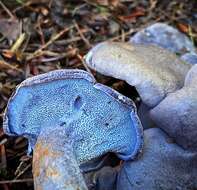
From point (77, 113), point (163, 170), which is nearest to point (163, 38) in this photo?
point (163, 170)

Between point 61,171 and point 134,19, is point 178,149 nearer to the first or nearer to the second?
point 61,171

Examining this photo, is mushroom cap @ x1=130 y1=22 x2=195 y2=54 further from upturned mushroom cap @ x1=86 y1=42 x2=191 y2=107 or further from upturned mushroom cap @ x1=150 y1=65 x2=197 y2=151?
upturned mushroom cap @ x1=150 y1=65 x2=197 y2=151

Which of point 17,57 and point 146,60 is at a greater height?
point 146,60

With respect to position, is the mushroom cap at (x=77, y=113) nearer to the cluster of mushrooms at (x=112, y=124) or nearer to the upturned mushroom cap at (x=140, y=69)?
the cluster of mushrooms at (x=112, y=124)

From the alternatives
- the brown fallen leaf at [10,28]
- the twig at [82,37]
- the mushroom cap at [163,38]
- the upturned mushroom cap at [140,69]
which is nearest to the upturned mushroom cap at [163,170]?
the upturned mushroom cap at [140,69]

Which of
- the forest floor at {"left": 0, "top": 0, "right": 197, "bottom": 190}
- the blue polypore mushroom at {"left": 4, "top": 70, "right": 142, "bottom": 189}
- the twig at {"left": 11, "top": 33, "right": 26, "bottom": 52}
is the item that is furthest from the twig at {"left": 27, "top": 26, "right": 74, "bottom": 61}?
the blue polypore mushroom at {"left": 4, "top": 70, "right": 142, "bottom": 189}

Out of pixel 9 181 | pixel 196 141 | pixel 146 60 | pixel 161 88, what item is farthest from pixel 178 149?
pixel 9 181
